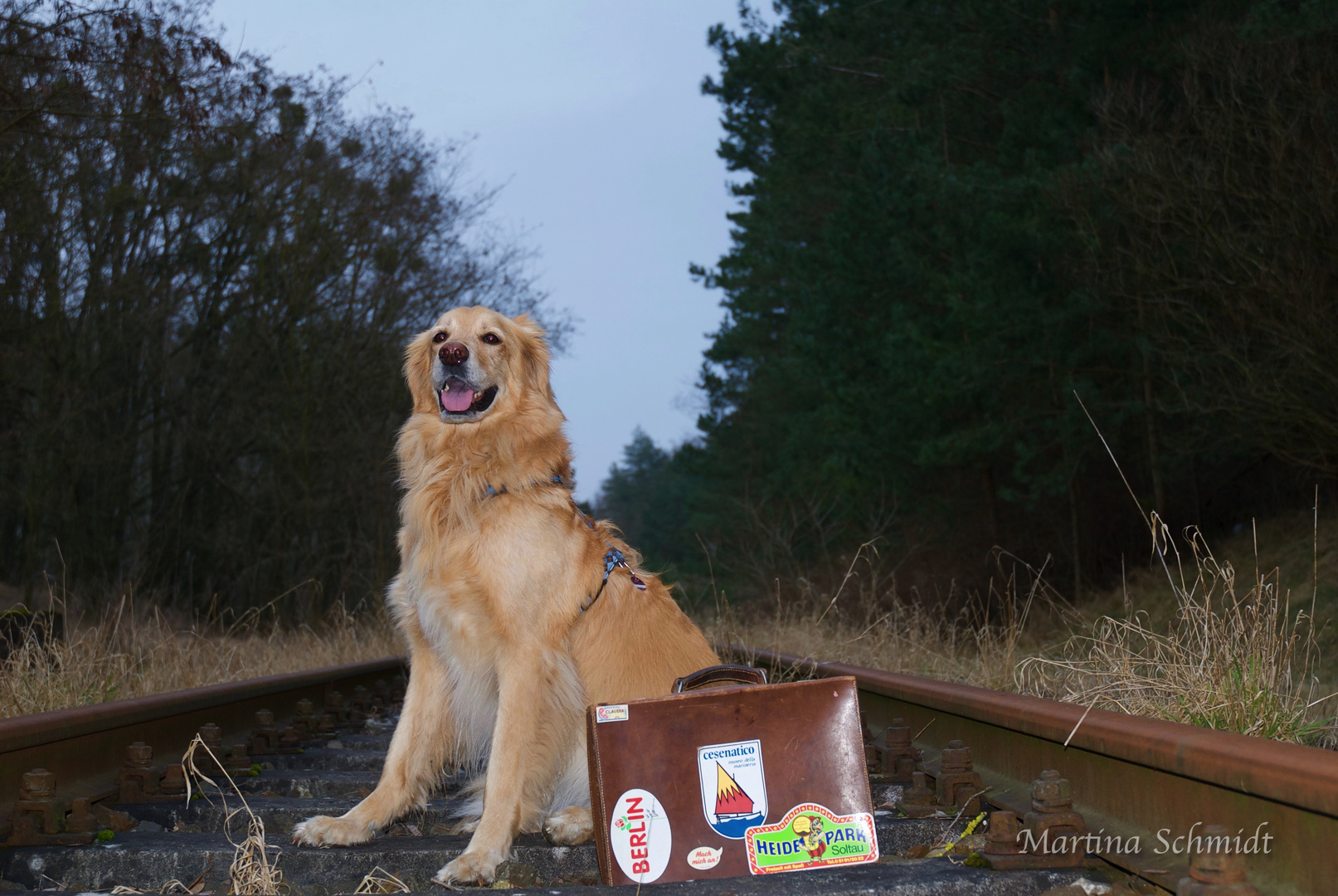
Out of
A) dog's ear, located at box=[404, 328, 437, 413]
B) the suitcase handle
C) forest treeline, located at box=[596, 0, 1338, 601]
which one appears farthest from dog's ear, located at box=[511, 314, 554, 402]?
forest treeline, located at box=[596, 0, 1338, 601]

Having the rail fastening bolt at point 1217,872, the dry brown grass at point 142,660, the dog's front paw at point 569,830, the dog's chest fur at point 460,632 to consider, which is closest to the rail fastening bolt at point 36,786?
the dog's chest fur at point 460,632

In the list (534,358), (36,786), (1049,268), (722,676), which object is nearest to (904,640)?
(534,358)

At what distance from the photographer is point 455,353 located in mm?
3656

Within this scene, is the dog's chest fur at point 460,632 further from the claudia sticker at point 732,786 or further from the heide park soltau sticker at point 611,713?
the claudia sticker at point 732,786

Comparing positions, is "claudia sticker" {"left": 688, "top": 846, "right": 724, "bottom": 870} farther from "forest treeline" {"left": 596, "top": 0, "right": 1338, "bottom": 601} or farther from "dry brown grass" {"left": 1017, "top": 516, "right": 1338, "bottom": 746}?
"forest treeline" {"left": 596, "top": 0, "right": 1338, "bottom": 601}

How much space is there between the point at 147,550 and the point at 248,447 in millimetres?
2366

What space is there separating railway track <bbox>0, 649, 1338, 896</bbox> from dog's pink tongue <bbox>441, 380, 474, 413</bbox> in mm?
1390

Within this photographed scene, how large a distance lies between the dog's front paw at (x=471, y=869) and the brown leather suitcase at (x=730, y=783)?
0.38 m

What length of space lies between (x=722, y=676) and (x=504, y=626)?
0.69 metres

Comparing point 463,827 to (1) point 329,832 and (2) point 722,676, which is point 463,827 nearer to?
(1) point 329,832

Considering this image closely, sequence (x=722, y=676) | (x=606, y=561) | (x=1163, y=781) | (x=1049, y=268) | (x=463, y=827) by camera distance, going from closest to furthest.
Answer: (x=1163, y=781) → (x=722, y=676) → (x=463, y=827) → (x=606, y=561) → (x=1049, y=268)

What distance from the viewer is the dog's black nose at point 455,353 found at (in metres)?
3.66

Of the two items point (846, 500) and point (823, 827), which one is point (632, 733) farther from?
point (846, 500)

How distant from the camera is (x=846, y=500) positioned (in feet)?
71.4
